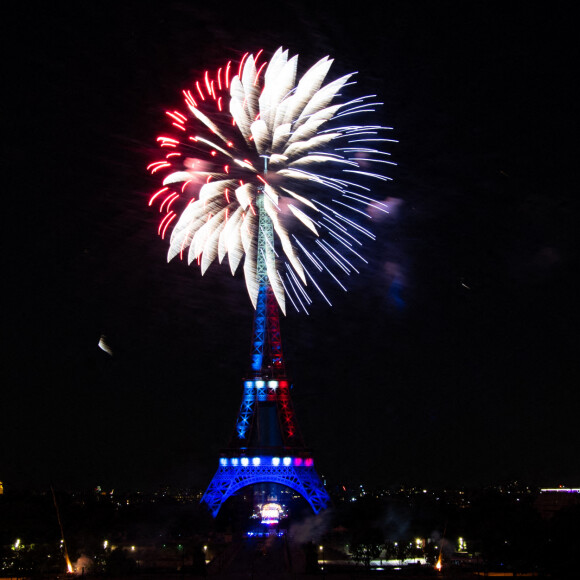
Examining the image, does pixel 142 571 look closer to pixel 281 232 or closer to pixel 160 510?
pixel 281 232

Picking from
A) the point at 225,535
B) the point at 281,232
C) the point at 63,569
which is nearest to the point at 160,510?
the point at 225,535

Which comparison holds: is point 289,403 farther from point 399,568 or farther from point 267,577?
point 267,577

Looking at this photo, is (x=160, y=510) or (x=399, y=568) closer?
(x=399, y=568)

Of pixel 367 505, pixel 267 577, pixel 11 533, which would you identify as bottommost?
pixel 267 577

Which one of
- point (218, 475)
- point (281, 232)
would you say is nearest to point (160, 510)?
point (218, 475)

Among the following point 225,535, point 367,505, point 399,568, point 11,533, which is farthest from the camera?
point 367,505

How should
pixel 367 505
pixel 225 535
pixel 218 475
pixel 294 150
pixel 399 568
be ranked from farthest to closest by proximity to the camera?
pixel 367 505, pixel 218 475, pixel 225 535, pixel 399 568, pixel 294 150

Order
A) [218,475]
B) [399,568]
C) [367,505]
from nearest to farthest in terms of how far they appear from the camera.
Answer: [399,568], [218,475], [367,505]

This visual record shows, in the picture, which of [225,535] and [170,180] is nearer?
[170,180]

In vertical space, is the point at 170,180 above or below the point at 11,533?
above
